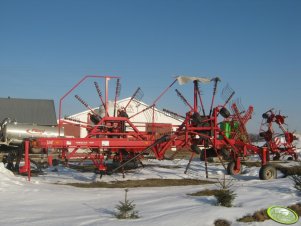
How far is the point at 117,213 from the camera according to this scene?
722 cm

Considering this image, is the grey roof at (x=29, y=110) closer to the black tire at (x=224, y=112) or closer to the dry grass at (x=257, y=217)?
the black tire at (x=224, y=112)

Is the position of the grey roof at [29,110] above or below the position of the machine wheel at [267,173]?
above

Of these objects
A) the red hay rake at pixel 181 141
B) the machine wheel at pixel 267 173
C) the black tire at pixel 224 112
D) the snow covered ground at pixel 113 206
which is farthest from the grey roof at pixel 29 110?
the snow covered ground at pixel 113 206

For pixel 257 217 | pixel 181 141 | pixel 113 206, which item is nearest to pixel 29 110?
pixel 181 141

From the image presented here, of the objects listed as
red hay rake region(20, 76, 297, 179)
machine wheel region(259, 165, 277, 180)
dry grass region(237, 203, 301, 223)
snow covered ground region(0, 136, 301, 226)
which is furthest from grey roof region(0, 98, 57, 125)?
dry grass region(237, 203, 301, 223)

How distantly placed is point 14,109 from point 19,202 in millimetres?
35886

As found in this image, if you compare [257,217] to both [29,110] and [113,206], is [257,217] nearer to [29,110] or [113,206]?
[113,206]

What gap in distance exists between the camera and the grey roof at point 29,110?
41.5 metres

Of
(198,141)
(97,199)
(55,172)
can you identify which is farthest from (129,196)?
(55,172)

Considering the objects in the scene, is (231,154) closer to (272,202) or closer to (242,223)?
(272,202)

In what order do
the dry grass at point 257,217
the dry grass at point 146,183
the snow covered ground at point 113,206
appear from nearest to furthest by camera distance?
the snow covered ground at point 113,206 → the dry grass at point 257,217 → the dry grass at point 146,183

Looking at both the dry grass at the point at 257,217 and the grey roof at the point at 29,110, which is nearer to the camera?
the dry grass at the point at 257,217

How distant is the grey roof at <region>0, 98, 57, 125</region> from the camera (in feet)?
136

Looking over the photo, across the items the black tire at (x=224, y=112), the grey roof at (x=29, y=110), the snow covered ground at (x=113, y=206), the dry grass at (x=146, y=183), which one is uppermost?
the grey roof at (x=29, y=110)
